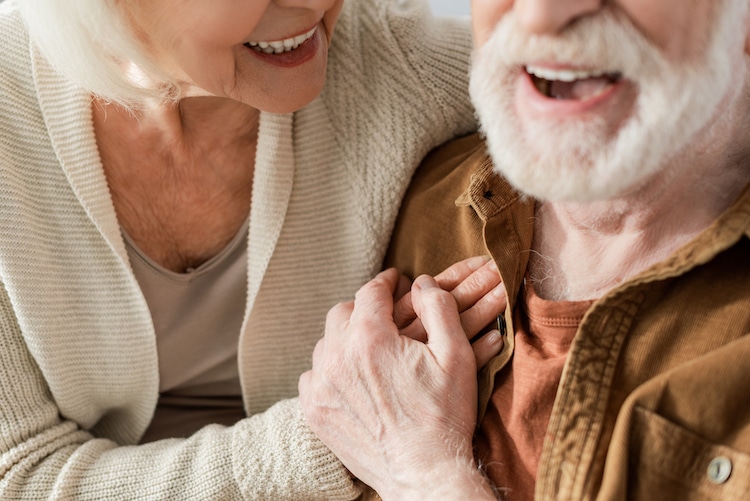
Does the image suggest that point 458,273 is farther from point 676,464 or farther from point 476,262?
point 676,464

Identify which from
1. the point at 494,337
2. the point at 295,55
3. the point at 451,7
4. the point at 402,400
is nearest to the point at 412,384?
the point at 402,400

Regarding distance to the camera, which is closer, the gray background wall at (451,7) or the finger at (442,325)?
the finger at (442,325)

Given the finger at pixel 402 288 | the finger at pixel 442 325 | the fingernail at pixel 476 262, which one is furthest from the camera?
the finger at pixel 402 288

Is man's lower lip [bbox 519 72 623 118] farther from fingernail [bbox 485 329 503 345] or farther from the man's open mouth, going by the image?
fingernail [bbox 485 329 503 345]

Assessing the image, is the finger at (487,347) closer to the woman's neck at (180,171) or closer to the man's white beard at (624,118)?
the man's white beard at (624,118)

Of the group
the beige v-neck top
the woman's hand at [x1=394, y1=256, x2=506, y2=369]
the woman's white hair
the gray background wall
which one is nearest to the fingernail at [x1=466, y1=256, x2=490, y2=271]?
the woman's hand at [x1=394, y1=256, x2=506, y2=369]

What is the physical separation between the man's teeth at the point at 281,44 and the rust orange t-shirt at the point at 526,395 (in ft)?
1.83

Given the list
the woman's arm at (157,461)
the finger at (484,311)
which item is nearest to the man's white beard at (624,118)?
the finger at (484,311)

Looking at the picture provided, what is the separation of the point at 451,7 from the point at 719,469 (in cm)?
148

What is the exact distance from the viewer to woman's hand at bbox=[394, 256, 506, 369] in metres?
1.25

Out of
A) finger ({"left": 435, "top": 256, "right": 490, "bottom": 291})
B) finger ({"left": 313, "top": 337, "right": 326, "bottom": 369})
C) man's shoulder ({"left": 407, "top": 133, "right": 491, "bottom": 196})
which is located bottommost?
finger ({"left": 313, "top": 337, "right": 326, "bottom": 369})

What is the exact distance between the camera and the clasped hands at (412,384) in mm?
1178

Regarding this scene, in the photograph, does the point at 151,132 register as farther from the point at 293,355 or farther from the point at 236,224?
the point at 293,355

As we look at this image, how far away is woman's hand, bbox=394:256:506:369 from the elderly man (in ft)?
0.08
